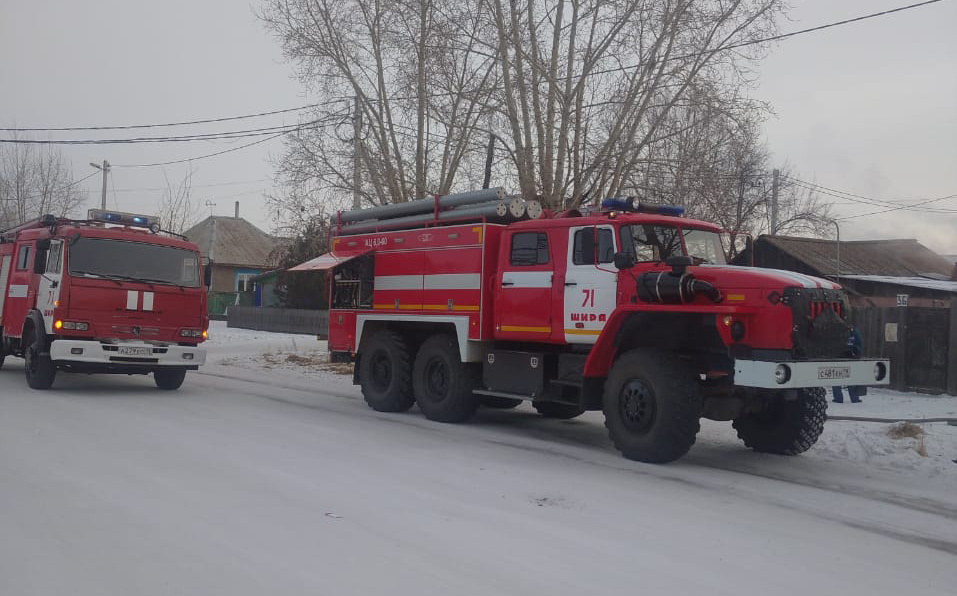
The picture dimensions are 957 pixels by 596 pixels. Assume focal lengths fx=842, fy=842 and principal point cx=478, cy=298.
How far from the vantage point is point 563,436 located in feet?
36.1

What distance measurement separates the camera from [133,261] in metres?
13.5

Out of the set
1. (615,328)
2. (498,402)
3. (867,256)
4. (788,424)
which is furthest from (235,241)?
(788,424)

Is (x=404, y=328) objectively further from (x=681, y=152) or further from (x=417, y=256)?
(x=681, y=152)

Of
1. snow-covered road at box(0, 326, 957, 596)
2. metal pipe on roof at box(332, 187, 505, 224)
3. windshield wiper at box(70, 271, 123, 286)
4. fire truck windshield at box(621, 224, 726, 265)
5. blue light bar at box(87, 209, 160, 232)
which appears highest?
metal pipe on roof at box(332, 187, 505, 224)

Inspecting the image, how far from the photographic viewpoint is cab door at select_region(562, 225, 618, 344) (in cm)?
954

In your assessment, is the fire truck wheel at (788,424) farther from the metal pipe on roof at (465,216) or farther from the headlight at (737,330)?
the metal pipe on roof at (465,216)

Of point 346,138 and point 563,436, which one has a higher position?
point 346,138

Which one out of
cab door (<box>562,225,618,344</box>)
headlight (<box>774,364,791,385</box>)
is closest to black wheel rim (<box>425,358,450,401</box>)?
cab door (<box>562,225,618,344</box>)

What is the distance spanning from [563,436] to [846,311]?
3883mm

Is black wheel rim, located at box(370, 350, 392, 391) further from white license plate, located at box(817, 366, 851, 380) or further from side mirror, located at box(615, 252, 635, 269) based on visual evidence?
white license plate, located at box(817, 366, 851, 380)

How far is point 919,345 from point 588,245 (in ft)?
29.4

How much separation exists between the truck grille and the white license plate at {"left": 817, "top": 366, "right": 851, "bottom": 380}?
150 mm

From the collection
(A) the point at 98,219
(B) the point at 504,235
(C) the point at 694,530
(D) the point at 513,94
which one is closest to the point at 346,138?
(D) the point at 513,94

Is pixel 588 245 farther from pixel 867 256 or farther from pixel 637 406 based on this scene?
pixel 867 256
